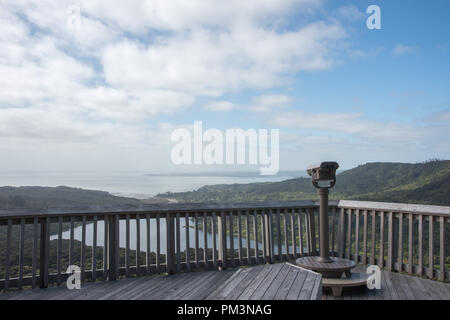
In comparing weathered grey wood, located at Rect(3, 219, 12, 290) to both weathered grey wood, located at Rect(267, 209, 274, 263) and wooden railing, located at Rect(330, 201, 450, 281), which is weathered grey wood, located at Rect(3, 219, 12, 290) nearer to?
weathered grey wood, located at Rect(267, 209, 274, 263)

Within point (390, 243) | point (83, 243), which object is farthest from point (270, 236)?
point (83, 243)

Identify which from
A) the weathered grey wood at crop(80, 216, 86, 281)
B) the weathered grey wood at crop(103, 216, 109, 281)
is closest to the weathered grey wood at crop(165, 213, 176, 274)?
the weathered grey wood at crop(103, 216, 109, 281)

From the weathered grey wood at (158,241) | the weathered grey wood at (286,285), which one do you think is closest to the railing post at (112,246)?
the weathered grey wood at (158,241)

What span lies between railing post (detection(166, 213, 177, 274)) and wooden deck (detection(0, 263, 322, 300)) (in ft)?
0.44

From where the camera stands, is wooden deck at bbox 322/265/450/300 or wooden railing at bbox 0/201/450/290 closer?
wooden deck at bbox 322/265/450/300

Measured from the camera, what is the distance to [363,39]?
26.2 feet

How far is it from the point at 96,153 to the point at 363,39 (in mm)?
9998

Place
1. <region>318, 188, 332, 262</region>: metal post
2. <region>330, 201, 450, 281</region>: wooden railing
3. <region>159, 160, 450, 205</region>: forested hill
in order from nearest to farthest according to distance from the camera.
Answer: <region>330, 201, 450, 281</region>: wooden railing → <region>318, 188, 332, 262</region>: metal post → <region>159, 160, 450, 205</region>: forested hill

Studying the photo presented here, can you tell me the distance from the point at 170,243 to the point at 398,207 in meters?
3.12

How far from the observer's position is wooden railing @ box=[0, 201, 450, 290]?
3607 mm

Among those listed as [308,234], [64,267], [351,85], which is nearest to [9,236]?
[64,267]
